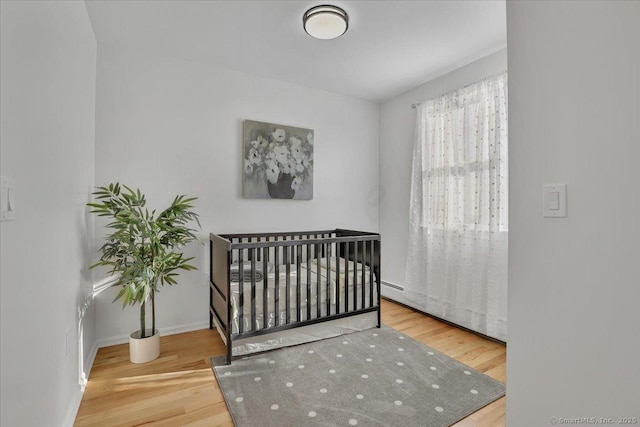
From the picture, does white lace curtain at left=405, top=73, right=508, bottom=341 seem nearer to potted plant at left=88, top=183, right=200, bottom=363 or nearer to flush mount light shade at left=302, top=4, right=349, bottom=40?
flush mount light shade at left=302, top=4, right=349, bottom=40

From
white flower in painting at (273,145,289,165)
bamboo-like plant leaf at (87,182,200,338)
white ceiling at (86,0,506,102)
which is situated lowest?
bamboo-like plant leaf at (87,182,200,338)

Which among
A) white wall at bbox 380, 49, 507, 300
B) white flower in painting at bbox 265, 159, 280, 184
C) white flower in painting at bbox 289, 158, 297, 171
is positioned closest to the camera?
white flower in painting at bbox 265, 159, 280, 184

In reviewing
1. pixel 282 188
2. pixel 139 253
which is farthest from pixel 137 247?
pixel 282 188

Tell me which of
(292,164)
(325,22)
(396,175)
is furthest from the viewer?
(396,175)

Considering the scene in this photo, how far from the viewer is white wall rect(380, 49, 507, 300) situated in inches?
132

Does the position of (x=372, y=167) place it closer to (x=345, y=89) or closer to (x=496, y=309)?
(x=345, y=89)

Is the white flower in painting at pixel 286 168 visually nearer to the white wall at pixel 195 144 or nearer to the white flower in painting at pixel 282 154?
the white flower in painting at pixel 282 154

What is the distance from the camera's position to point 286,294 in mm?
2293

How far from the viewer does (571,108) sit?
99 centimetres

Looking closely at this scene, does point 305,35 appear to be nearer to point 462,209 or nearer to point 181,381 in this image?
point 462,209

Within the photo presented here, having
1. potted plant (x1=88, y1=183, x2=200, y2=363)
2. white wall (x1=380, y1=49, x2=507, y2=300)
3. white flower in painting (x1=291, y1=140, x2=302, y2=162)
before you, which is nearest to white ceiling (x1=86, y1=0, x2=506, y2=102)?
white wall (x1=380, y1=49, x2=507, y2=300)

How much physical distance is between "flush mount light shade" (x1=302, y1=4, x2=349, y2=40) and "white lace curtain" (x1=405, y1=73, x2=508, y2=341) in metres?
1.33

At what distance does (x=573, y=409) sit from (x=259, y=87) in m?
3.15

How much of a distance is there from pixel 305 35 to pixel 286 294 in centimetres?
199
